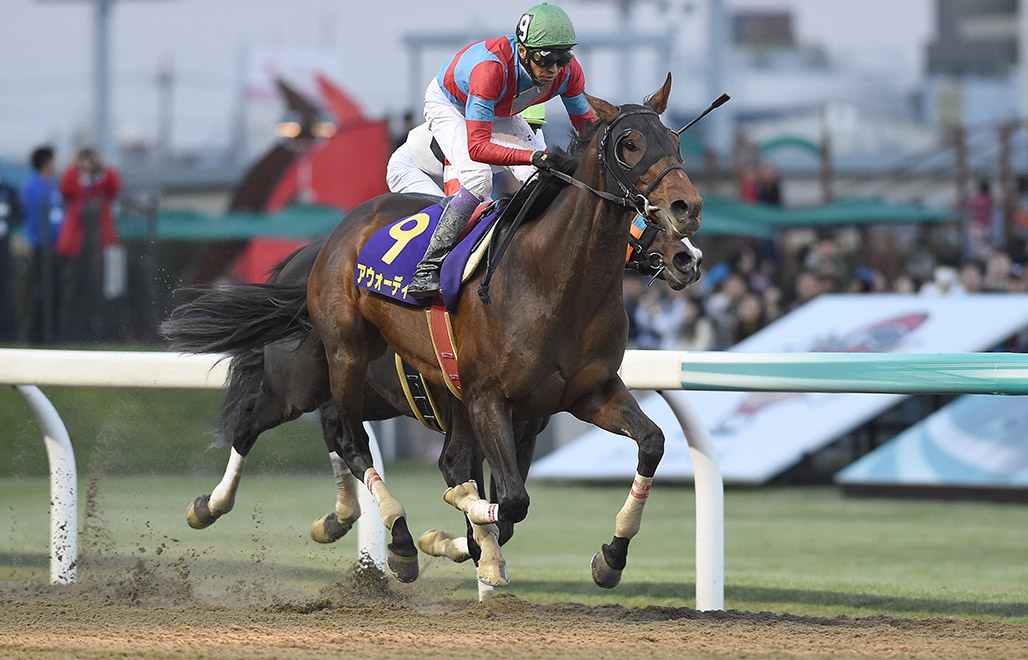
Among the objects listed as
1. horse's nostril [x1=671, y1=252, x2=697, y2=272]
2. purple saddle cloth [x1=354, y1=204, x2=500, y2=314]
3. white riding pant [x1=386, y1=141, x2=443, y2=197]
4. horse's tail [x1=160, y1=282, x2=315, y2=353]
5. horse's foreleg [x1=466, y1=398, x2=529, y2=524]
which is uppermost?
white riding pant [x1=386, y1=141, x2=443, y2=197]

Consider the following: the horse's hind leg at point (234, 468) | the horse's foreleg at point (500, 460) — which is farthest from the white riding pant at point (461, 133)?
the horse's hind leg at point (234, 468)

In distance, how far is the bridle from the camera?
437 cm

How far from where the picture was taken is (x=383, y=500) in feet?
18.1

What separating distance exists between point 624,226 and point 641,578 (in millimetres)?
2312

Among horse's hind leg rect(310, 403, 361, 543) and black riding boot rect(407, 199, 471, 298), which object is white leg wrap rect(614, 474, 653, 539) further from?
horse's hind leg rect(310, 403, 361, 543)

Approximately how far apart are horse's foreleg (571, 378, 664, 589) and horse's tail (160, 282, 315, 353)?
167 centimetres

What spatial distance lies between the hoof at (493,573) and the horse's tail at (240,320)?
165cm

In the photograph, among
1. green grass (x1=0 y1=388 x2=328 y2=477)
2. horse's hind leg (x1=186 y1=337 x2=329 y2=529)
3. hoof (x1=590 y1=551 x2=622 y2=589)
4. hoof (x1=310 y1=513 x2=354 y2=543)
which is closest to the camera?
hoof (x1=590 y1=551 x2=622 y2=589)

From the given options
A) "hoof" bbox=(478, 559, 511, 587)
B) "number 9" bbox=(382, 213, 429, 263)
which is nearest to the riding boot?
"number 9" bbox=(382, 213, 429, 263)

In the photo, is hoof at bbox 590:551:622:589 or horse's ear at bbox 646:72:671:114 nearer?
horse's ear at bbox 646:72:671:114

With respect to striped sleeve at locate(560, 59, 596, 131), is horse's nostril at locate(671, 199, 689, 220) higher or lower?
lower

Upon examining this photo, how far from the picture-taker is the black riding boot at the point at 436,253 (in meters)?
5.11

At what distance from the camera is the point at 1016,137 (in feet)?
74.3

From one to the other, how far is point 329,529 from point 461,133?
1.78 m
